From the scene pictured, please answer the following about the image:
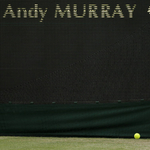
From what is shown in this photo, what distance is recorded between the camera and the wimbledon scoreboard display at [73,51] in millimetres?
6348

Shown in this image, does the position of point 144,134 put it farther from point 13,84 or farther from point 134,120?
point 13,84

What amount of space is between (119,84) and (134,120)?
64cm

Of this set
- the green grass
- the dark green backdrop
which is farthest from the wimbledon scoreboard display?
the green grass

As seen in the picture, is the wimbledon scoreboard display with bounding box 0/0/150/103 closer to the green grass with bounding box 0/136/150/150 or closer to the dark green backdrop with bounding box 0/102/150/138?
the dark green backdrop with bounding box 0/102/150/138

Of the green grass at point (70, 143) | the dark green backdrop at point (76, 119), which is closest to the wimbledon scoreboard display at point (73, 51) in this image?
the dark green backdrop at point (76, 119)

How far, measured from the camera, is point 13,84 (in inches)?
249

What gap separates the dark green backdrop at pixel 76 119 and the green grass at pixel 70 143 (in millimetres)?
215

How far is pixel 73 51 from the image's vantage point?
21.0ft

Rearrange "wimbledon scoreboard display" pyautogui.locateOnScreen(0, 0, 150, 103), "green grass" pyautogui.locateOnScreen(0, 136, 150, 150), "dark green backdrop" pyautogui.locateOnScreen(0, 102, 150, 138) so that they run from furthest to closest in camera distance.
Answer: "wimbledon scoreboard display" pyautogui.locateOnScreen(0, 0, 150, 103) → "dark green backdrop" pyautogui.locateOnScreen(0, 102, 150, 138) → "green grass" pyautogui.locateOnScreen(0, 136, 150, 150)

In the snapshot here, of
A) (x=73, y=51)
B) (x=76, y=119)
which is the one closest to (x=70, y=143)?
(x=76, y=119)

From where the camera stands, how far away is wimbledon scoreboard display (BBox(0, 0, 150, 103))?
6.35 meters

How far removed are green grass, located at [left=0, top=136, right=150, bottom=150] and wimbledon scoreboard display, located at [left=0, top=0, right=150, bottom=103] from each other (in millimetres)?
751

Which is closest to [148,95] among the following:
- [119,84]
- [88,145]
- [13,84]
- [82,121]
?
[119,84]

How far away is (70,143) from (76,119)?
771 millimetres
